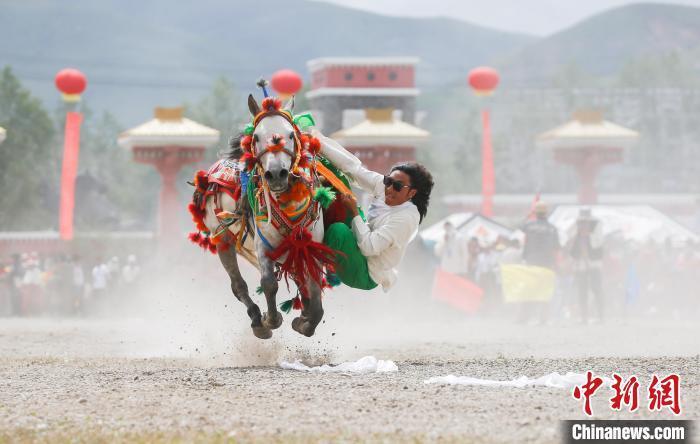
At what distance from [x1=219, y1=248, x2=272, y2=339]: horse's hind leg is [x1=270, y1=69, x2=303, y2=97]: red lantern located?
22.2 metres

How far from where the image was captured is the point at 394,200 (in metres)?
10.0

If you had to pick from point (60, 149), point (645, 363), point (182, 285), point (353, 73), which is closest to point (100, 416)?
point (645, 363)

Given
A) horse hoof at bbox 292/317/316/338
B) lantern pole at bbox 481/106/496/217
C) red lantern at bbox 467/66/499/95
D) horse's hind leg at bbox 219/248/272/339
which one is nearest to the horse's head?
horse hoof at bbox 292/317/316/338

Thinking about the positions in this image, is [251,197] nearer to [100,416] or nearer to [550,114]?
[100,416]

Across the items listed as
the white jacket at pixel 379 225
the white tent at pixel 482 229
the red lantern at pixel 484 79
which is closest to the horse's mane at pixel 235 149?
the white jacket at pixel 379 225

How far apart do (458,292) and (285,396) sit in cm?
1401

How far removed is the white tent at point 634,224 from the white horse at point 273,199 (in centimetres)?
1545

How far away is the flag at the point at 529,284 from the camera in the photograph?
19984 millimetres

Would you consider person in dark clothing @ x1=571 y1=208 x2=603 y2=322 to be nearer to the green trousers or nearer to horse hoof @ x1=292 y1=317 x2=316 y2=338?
the green trousers

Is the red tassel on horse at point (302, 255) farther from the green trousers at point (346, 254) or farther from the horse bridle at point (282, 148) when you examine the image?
the horse bridle at point (282, 148)

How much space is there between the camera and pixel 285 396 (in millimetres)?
8242

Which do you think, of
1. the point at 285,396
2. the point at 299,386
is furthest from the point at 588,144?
the point at 285,396

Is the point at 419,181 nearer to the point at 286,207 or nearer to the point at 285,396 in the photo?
the point at 286,207

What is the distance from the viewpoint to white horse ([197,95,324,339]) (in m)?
9.34
